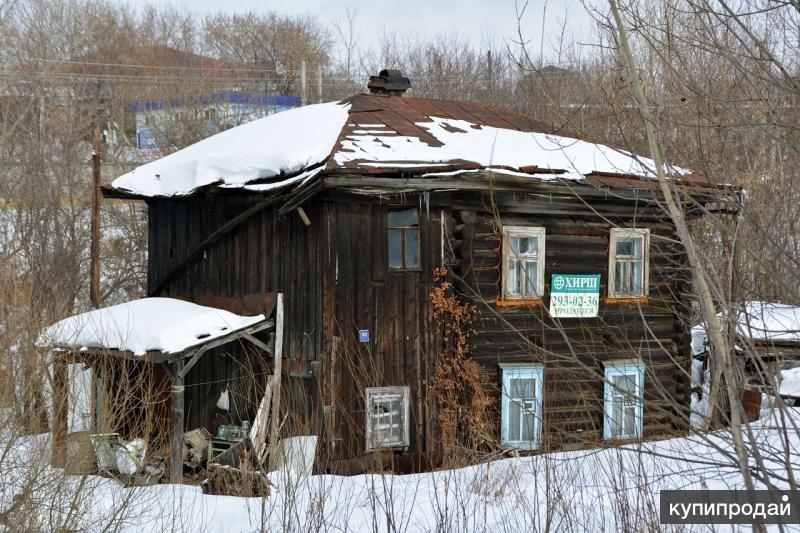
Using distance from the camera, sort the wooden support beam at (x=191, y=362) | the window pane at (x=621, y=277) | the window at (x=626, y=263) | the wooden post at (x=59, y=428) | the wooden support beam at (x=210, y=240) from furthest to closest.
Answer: the window pane at (x=621, y=277) → the window at (x=626, y=263) → the wooden support beam at (x=210, y=240) → the wooden support beam at (x=191, y=362) → the wooden post at (x=59, y=428)

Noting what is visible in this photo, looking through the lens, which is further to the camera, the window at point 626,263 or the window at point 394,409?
the window at point 626,263

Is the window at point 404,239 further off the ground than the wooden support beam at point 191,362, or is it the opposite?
the window at point 404,239

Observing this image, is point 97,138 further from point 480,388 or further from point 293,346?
point 480,388

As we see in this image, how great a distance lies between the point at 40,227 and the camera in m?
27.9

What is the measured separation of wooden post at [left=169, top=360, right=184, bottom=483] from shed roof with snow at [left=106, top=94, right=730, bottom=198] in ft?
9.51

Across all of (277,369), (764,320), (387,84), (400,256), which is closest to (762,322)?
(764,320)

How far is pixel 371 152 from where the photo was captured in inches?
478

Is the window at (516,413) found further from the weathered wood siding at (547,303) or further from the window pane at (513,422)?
the weathered wood siding at (547,303)

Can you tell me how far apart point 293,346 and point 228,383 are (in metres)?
1.72

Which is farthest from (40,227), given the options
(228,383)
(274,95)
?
(228,383)

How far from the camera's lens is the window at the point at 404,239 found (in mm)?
12422

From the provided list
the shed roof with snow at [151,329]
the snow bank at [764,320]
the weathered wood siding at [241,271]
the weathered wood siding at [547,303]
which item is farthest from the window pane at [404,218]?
the snow bank at [764,320]

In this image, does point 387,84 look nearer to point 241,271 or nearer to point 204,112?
point 241,271

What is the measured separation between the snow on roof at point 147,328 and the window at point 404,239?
2177 mm
